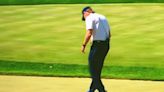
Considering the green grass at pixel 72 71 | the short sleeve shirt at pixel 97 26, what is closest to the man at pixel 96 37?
the short sleeve shirt at pixel 97 26

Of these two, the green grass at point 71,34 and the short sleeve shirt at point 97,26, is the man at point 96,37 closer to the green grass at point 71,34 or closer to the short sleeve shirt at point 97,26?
the short sleeve shirt at point 97,26

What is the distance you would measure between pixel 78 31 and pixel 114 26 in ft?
6.10

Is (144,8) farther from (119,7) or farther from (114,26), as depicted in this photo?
(114,26)

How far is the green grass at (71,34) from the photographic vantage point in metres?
14.7

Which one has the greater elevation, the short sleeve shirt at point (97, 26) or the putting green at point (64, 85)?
the short sleeve shirt at point (97, 26)

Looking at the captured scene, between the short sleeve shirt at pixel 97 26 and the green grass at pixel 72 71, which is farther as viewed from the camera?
the green grass at pixel 72 71

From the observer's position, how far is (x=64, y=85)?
1099 cm

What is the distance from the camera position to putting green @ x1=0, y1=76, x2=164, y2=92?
34.5 ft

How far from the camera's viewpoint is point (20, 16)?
84.9 ft

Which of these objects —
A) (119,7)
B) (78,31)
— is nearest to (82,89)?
(78,31)

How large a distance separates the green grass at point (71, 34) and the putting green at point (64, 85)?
128cm

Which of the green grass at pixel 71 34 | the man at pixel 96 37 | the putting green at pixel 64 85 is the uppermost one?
the man at pixel 96 37

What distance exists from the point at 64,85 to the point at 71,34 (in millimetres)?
9087

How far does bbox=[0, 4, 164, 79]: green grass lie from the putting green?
128 centimetres
